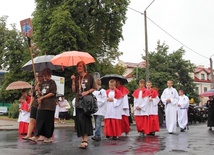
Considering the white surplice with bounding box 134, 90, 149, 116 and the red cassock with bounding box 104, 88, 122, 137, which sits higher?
the white surplice with bounding box 134, 90, 149, 116

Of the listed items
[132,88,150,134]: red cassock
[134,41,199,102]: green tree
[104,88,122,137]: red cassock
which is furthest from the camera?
[134,41,199,102]: green tree

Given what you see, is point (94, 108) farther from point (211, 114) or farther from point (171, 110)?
point (211, 114)

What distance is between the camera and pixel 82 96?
9047mm

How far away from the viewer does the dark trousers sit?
9906 millimetres

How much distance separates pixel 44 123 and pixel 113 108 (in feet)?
8.82

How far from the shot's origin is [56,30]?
31328 millimetres

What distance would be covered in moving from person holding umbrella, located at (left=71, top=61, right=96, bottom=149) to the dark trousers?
1.16m

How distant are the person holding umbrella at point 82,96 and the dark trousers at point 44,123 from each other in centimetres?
116

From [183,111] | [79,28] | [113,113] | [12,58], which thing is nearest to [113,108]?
[113,113]

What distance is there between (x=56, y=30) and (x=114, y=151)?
24.1m

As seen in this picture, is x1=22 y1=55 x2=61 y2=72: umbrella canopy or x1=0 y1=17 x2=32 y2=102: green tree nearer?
x1=22 y1=55 x2=61 y2=72: umbrella canopy

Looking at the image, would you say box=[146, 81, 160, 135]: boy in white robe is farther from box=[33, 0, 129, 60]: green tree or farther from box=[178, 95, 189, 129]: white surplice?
box=[33, 0, 129, 60]: green tree

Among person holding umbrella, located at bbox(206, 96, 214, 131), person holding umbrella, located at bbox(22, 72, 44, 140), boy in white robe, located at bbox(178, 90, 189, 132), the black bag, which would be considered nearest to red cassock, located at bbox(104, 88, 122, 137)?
person holding umbrella, located at bbox(22, 72, 44, 140)

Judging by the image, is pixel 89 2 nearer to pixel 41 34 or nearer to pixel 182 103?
pixel 41 34
